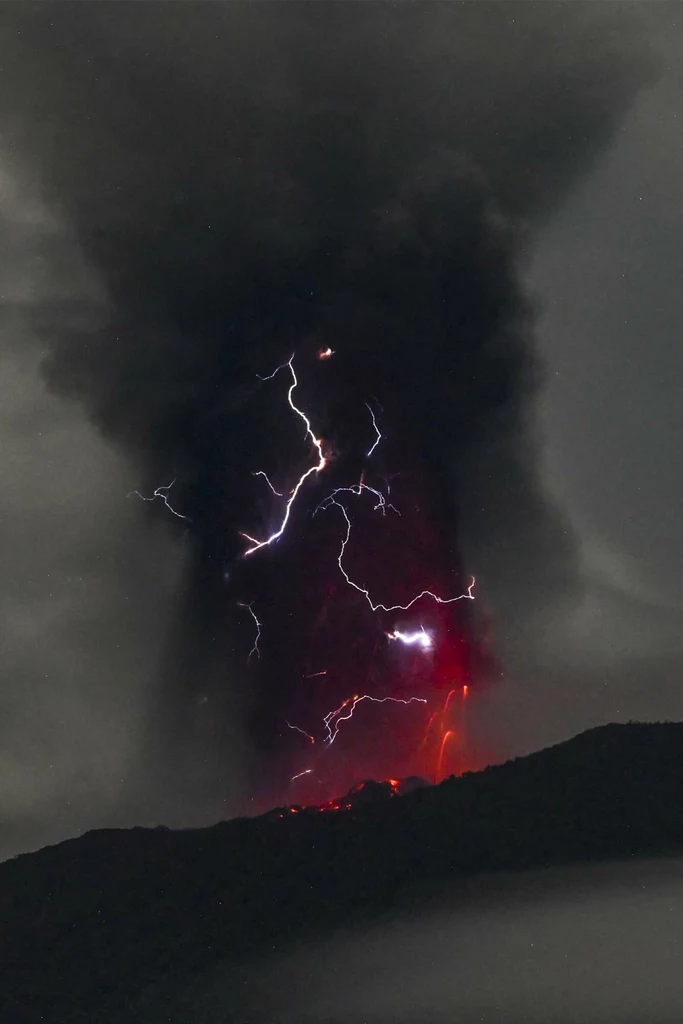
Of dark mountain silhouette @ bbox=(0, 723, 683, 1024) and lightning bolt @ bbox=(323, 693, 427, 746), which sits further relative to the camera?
lightning bolt @ bbox=(323, 693, 427, 746)

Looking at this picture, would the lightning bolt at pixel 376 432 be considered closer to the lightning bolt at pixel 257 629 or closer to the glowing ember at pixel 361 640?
the glowing ember at pixel 361 640

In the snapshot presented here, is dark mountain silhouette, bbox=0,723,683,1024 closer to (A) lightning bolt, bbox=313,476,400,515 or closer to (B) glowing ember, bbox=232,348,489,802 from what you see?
(B) glowing ember, bbox=232,348,489,802

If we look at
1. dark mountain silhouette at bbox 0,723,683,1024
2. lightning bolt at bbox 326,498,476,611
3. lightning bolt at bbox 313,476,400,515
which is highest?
lightning bolt at bbox 313,476,400,515

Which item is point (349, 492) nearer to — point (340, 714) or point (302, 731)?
point (340, 714)

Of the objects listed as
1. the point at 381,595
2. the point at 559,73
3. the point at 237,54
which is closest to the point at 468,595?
the point at 381,595

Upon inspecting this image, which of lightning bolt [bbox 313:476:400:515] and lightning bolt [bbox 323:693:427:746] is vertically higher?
lightning bolt [bbox 313:476:400:515]

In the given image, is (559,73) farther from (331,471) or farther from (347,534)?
(347,534)

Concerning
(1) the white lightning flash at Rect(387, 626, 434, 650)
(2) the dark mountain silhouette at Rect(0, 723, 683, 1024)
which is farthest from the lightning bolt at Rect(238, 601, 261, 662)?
(2) the dark mountain silhouette at Rect(0, 723, 683, 1024)
